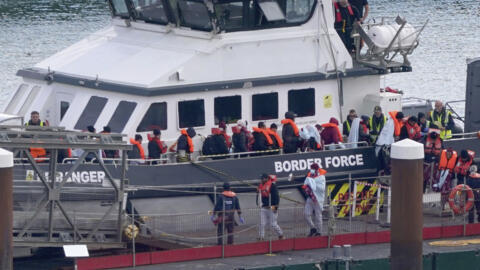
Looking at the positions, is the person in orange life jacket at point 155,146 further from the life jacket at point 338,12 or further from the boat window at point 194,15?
the life jacket at point 338,12

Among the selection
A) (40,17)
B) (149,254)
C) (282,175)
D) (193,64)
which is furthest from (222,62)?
(40,17)

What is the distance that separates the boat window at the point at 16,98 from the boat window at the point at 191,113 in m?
3.00

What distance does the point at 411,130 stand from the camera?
21344mm

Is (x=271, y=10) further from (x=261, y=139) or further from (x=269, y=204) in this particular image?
(x=269, y=204)

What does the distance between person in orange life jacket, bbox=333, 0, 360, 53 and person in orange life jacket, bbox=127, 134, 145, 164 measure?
4257 millimetres

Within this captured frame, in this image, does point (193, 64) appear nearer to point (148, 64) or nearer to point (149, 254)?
point (148, 64)

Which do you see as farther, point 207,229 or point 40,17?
point 40,17

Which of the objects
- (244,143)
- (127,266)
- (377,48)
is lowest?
(127,266)

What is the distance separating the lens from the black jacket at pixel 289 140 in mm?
21141

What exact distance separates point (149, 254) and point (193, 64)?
3.65 meters

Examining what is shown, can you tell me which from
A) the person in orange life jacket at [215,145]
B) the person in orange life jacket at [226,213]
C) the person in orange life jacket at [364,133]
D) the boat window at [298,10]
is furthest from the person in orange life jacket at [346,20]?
the person in orange life jacket at [226,213]

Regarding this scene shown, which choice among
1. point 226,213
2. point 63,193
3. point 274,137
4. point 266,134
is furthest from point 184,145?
point 63,193

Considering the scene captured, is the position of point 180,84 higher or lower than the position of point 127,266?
higher

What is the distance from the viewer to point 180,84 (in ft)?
69.1
